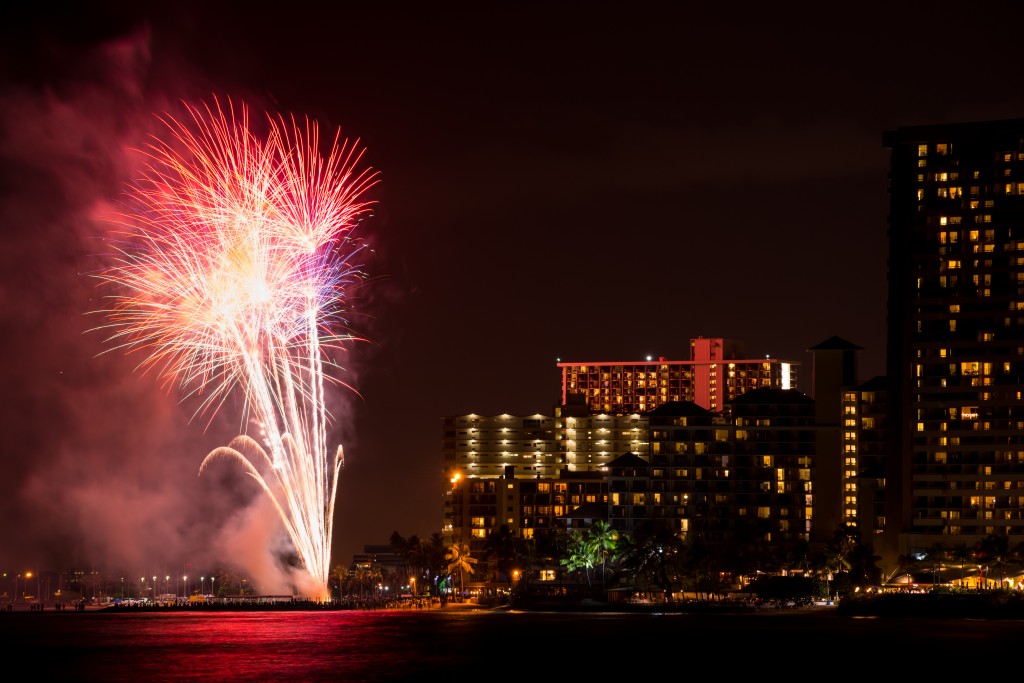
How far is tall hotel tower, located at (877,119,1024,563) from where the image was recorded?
159750mm

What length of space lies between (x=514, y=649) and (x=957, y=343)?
77.7 m

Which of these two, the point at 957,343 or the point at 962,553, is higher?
the point at 957,343

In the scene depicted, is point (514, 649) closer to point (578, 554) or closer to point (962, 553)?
point (962, 553)

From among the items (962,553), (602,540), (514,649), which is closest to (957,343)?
(962,553)

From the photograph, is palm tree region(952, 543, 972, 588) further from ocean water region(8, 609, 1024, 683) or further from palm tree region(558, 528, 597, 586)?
palm tree region(558, 528, 597, 586)

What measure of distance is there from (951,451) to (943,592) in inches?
710

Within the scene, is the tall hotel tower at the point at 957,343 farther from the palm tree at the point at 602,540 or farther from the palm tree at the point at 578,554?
the palm tree at the point at 578,554

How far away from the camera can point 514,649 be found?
108m

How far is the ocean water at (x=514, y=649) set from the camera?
9006 centimetres

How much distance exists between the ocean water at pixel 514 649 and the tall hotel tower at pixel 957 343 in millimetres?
16217

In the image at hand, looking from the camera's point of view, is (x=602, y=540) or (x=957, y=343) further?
(x=602, y=540)

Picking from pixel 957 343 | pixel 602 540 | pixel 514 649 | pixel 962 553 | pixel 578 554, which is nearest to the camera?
pixel 514 649

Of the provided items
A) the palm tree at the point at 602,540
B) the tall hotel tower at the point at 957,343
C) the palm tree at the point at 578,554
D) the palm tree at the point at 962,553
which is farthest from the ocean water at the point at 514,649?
the palm tree at the point at 602,540

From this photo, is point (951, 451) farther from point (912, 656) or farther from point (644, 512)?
point (912, 656)
